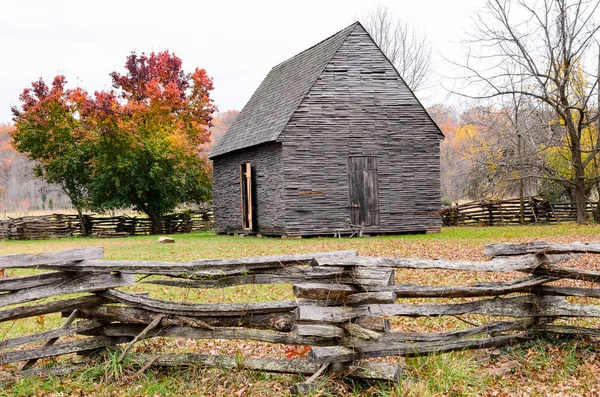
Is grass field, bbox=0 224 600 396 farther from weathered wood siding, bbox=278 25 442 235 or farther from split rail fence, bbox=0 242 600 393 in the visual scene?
weathered wood siding, bbox=278 25 442 235

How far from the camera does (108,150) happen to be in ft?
98.3

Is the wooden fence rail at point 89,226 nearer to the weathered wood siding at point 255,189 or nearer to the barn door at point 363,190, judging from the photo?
the weathered wood siding at point 255,189

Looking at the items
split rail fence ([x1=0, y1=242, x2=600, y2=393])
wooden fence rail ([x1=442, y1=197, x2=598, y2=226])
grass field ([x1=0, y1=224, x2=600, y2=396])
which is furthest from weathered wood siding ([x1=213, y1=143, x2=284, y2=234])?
split rail fence ([x1=0, y1=242, x2=600, y2=393])

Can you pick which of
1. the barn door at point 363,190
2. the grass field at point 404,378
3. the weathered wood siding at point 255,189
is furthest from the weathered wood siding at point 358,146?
the grass field at point 404,378

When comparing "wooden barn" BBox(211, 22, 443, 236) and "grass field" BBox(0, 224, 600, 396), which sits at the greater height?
"wooden barn" BBox(211, 22, 443, 236)

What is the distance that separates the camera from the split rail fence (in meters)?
5.36

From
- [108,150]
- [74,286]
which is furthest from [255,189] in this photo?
[74,286]

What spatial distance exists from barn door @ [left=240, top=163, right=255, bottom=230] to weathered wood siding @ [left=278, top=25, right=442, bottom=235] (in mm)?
2559

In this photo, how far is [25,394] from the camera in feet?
17.5

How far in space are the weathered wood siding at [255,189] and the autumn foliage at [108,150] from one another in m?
4.19

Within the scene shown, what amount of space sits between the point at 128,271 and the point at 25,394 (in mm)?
1345

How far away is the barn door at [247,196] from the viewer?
74.8 feet

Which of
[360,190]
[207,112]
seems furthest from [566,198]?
[207,112]

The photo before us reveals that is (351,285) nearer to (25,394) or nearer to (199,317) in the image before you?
(199,317)
